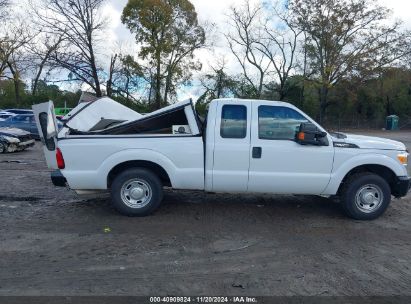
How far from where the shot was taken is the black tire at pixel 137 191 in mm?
6375

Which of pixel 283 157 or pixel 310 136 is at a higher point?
pixel 310 136

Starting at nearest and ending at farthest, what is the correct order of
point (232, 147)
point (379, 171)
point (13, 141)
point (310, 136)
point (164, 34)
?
point (310, 136)
point (232, 147)
point (379, 171)
point (13, 141)
point (164, 34)

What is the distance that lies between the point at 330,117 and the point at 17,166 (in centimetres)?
3663

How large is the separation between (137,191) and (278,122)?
2.57 meters

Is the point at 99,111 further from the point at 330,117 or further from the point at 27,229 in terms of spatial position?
the point at 330,117

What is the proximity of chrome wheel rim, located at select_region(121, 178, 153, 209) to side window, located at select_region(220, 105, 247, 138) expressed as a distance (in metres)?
1.53

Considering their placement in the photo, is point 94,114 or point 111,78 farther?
point 111,78

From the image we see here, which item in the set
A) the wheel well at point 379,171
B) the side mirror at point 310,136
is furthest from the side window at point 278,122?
the wheel well at point 379,171

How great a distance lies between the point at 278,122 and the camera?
6430 millimetres

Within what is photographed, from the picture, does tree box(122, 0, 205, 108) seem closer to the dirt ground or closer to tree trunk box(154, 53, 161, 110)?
tree trunk box(154, 53, 161, 110)

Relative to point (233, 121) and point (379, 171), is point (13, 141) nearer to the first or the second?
point (233, 121)

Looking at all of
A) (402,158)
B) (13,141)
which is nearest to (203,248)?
(402,158)

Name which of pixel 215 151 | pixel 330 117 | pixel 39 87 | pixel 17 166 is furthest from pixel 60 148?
pixel 39 87

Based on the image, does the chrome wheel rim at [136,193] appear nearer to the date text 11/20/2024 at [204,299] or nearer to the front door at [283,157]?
the front door at [283,157]
